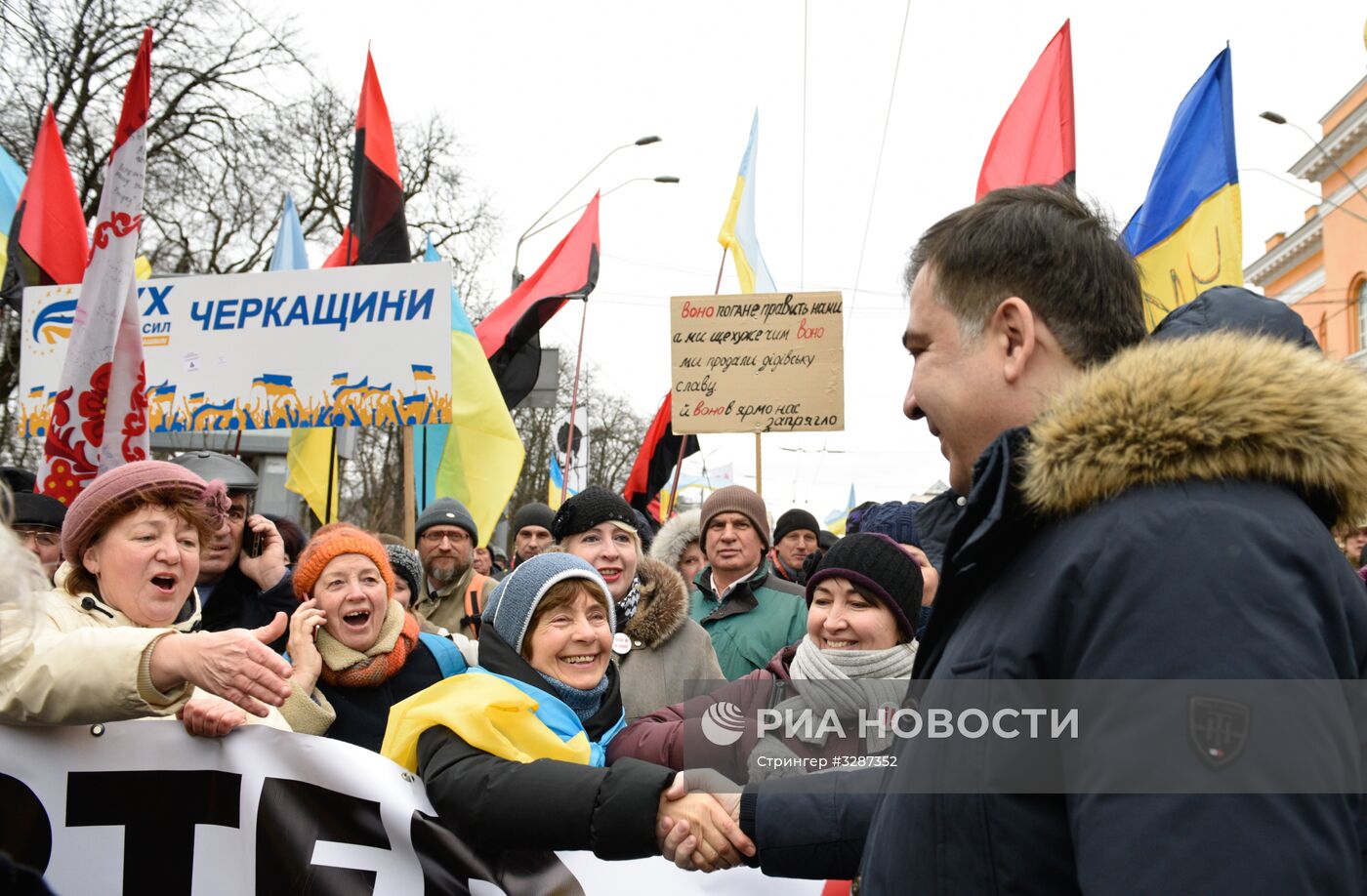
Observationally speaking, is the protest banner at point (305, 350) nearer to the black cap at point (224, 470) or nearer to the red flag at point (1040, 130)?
the black cap at point (224, 470)

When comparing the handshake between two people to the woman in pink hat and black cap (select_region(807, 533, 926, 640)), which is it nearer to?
the woman in pink hat

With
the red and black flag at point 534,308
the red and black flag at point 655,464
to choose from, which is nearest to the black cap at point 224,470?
the red and black flag at point 534,308

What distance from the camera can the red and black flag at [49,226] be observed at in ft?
21.1

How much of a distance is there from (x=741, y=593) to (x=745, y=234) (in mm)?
4756

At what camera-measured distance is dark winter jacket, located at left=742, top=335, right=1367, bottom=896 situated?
42.3 inches

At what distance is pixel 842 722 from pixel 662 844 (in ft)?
3.19

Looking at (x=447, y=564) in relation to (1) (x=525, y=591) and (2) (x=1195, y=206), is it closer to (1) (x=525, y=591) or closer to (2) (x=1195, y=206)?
(1) (x=525, y=591)

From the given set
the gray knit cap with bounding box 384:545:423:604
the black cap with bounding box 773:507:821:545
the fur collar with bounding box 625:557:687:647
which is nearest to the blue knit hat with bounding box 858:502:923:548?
the fur collar with bounding box 625:557:687:647

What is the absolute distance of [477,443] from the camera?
795 centimetres

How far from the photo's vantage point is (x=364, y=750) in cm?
266

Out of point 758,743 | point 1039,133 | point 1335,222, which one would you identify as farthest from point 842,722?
point 1335,222

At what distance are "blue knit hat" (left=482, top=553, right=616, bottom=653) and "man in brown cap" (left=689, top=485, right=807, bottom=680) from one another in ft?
7.32

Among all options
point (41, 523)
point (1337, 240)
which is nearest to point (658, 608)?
point (41, 523)

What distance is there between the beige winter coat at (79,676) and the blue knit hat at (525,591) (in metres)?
0.80
